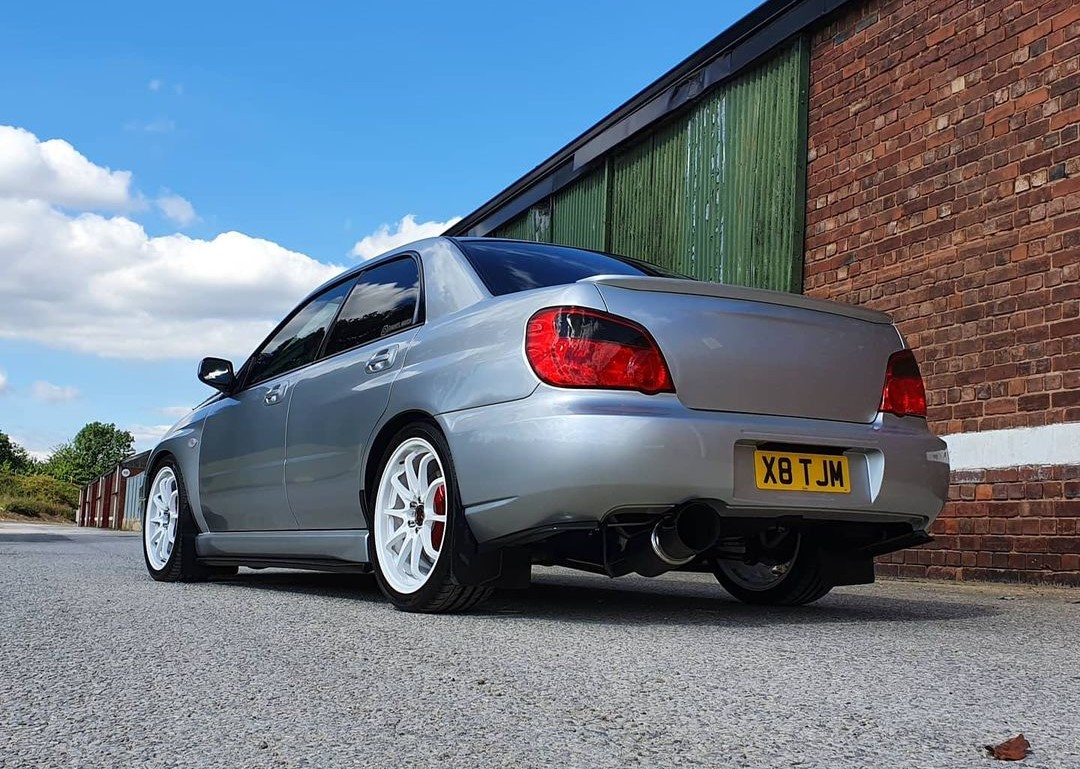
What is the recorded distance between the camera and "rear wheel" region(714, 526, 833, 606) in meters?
4.53

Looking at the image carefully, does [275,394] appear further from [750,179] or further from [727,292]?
[750,179]

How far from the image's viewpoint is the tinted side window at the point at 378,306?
4.58 m

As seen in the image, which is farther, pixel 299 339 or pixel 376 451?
pixel 299 339

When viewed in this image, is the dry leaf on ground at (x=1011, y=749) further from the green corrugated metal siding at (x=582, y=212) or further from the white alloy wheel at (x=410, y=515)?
the green corrugated metal siding at (x=582, y=212)

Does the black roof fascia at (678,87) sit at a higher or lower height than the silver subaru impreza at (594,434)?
higher

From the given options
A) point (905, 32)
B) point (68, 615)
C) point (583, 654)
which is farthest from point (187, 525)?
point (905, 32)

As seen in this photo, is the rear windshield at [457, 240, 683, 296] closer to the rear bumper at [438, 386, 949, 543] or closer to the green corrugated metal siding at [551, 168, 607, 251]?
the rear bumper at [438, 386, 949, 543]

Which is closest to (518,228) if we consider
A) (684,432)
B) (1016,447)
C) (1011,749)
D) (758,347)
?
(1016,447)

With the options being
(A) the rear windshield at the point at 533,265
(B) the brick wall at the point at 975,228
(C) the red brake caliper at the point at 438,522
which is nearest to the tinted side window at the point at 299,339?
(A) the rear windshield at the point at 533,265

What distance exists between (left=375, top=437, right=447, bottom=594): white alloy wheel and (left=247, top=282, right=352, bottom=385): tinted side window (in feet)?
3.75

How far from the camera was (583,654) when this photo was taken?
315cm

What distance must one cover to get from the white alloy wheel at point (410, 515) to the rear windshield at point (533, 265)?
2.28ft

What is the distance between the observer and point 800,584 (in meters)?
4.65

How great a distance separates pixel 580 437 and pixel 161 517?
3726 mm
